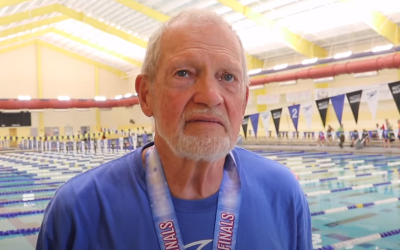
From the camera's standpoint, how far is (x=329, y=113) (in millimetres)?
18875

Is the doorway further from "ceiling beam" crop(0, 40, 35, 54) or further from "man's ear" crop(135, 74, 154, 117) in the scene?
"man's ear" crop(135, 74, 154, 117)

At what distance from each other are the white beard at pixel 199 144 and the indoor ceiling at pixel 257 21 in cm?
1003

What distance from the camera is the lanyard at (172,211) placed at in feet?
3.96

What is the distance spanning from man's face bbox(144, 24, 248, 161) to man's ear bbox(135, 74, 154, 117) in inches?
2.7

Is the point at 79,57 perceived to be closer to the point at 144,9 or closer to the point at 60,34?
the point at 60,34

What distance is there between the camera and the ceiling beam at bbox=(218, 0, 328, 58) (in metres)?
14.8

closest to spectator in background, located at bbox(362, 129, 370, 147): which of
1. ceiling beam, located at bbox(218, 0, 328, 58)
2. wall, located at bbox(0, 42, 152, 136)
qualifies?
ceiling beam, located at bbox(218, 0, 328, 58)

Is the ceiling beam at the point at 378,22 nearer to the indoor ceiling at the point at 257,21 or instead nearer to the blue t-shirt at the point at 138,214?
the indoor ceiling at the point at 257,21

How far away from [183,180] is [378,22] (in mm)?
15117

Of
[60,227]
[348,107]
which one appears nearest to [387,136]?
[348,107]

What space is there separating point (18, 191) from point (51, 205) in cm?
781

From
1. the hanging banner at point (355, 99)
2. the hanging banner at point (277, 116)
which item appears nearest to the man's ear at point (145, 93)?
the hanging banner at point (355, 99)

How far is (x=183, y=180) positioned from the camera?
1334mm

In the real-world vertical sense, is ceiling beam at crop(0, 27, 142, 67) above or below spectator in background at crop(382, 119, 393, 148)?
above
